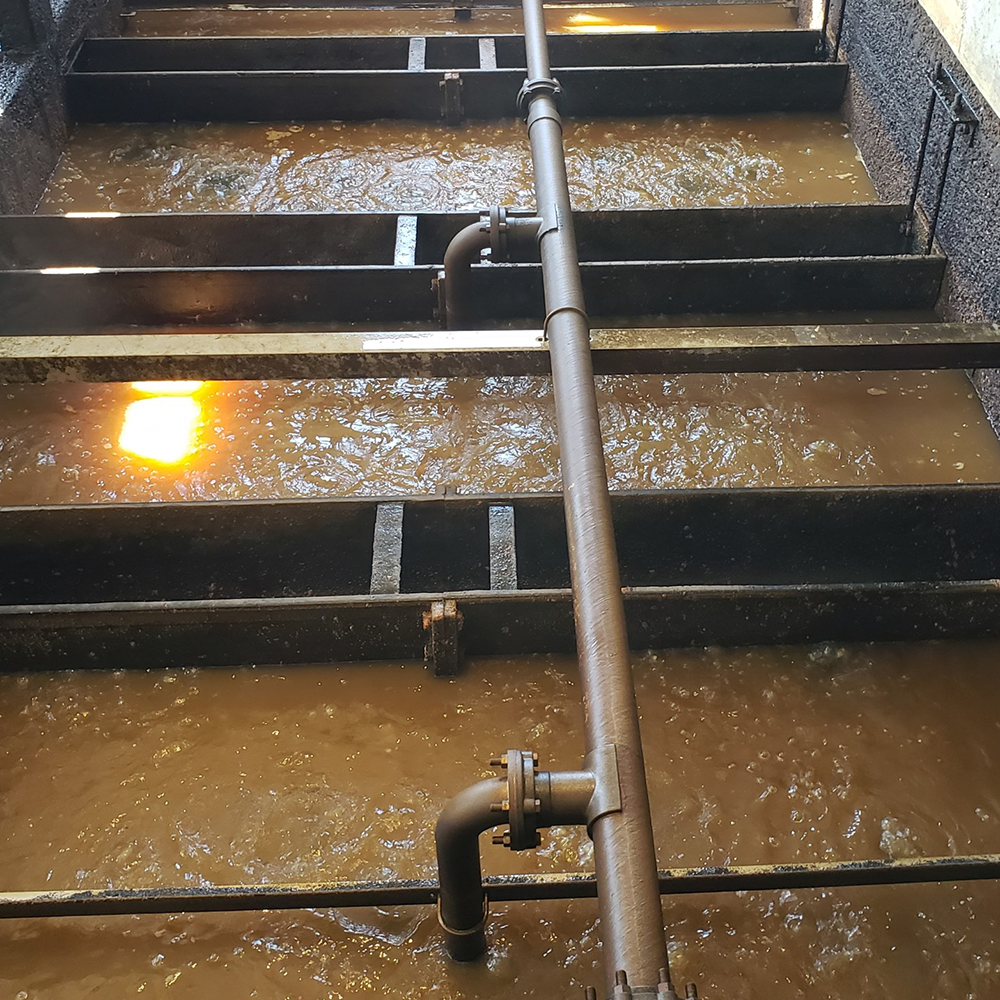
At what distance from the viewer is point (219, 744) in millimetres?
3254

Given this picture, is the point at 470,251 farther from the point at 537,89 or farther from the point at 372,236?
the point at 372,236

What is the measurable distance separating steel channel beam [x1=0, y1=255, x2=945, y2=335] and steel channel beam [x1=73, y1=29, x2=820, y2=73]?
2.37 meters

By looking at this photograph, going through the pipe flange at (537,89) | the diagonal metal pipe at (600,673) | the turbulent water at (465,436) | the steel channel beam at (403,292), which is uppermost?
the pipe flange at (537,89)

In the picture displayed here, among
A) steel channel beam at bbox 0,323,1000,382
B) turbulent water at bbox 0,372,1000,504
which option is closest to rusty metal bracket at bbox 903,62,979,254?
turbulent water at bbox 0,372,1000,504

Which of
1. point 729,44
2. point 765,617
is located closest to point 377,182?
point 729,44

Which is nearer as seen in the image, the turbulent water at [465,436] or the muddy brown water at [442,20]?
the turbulent water at [465,436]

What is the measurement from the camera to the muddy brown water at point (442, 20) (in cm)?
698

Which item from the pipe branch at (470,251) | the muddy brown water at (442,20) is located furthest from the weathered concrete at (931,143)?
the pipe branch at (470,251)

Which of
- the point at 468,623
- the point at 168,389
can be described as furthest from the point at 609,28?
the point at 468,623

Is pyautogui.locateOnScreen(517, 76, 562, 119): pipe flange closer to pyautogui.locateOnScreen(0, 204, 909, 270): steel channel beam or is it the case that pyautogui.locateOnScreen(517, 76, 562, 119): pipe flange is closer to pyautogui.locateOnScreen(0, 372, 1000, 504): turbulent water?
pyautogui.locateOnScreen(0, 204, 909, 270): steel channel beam

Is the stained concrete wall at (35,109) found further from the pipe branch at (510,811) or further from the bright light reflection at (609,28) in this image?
the pipe branch at (510,811)

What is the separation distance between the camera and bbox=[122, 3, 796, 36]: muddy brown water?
6984 millimetres

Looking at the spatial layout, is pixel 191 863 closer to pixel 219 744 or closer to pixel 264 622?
pixel 219 744

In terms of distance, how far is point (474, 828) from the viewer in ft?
7.39
